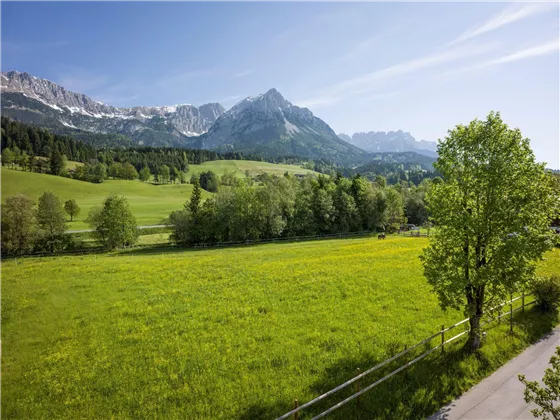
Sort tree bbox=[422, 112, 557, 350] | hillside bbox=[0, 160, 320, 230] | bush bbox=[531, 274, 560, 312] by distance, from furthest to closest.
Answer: hillside bbox=[0, 160, 320, 230] → bush bbox=[531, 274, 560, 312] → tree bbox=[422, 112, 557, 350]

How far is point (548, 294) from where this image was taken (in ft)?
71.7

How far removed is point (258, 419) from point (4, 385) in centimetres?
1371

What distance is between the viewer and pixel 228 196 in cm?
8256

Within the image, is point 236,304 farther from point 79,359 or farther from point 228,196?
point 228,196

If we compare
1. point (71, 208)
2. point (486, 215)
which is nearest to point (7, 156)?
point (71, 208)

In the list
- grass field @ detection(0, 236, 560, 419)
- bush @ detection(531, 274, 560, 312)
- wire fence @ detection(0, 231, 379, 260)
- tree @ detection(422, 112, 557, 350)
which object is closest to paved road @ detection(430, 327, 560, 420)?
grass field @ detection(0, 236, 560, 419)

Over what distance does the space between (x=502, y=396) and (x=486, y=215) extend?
28.4ft

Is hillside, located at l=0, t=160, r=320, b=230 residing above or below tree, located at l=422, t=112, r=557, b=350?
above

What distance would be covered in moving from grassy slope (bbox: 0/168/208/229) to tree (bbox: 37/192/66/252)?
72.7 feet

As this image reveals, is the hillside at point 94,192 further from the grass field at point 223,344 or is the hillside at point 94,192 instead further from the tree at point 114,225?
the grass field at point 223,344

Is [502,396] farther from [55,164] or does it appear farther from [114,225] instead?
[55,164]

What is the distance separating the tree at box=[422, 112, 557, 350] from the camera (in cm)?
1549

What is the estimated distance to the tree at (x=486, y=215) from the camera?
15.5 metres

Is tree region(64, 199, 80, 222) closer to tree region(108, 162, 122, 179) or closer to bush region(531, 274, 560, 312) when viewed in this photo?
tree region(108, 162, 122, 179)
